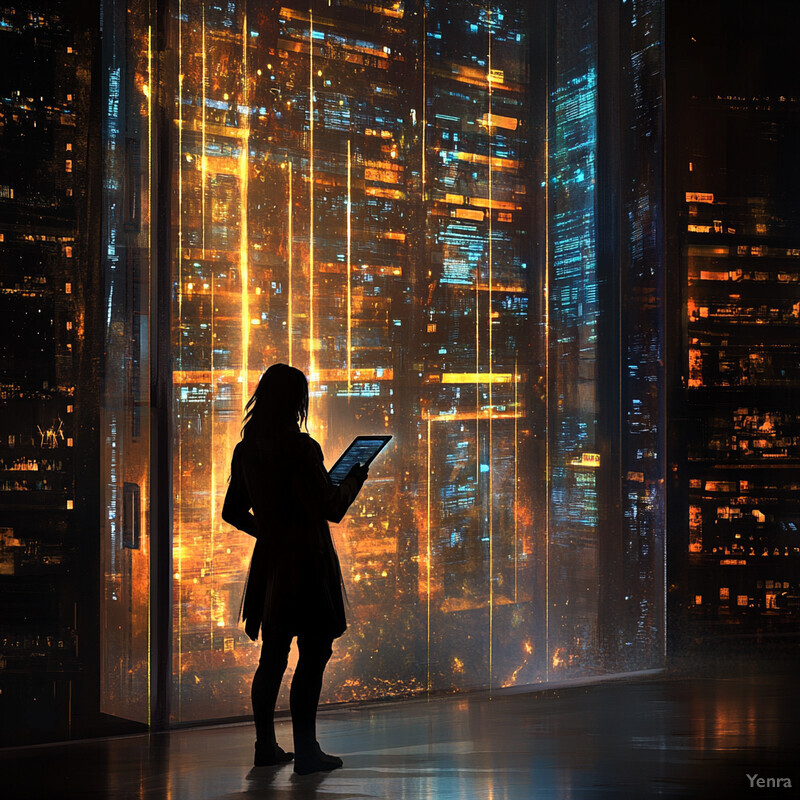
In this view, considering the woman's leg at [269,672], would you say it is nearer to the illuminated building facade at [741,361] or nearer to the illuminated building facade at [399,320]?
the illuminated building facade at [399,320]

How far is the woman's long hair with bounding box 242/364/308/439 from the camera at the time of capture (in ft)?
7.45

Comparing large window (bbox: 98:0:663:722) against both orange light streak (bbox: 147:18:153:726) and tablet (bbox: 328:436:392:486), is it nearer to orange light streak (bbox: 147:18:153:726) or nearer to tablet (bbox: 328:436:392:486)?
orange light streak (bbox: 147:18:153:726)

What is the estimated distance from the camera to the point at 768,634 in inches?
137

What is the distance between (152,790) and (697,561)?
2.18 m

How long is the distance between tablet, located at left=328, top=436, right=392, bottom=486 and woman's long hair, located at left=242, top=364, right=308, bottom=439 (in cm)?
18

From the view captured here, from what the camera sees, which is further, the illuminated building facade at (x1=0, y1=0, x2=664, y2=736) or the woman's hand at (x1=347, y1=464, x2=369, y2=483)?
the illuminated building facade at (x1=0, y1=0, x2=664, y2=736)

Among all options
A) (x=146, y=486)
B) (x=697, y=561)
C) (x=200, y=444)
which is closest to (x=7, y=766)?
(x=146, y=486)

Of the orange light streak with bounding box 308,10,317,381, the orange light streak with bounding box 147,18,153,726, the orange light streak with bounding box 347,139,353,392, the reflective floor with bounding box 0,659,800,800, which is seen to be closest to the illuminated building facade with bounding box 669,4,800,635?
the reflective floor with bounding box 0,659,800,800

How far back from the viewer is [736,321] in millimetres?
3434

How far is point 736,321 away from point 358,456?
183 cm

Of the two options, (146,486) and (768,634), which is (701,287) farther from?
(146,486)

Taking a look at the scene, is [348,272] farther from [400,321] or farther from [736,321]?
[736,321]

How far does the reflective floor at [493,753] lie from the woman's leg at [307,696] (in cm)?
6

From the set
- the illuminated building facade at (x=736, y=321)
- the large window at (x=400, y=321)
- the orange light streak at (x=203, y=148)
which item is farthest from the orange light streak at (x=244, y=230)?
the illuminated building facade at (x=736, y=321)
